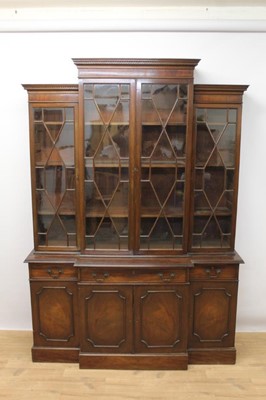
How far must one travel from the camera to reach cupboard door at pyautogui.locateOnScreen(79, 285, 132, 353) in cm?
270

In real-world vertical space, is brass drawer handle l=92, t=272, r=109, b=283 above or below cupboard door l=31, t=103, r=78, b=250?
below

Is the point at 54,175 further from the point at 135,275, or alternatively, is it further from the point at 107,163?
the point at 135,275

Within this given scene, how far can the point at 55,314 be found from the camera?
111 inches

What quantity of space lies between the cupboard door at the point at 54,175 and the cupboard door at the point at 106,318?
44cm

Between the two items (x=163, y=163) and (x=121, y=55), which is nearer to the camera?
(x=163, y=163)

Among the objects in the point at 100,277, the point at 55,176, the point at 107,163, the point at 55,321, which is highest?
the point at 107,163

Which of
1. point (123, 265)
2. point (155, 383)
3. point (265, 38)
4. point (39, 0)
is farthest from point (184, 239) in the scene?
point (39, 0)

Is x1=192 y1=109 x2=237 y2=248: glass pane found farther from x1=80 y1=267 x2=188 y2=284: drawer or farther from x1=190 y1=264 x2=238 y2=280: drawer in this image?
x1=80 y1=267 x2=188 y2=284: drawer

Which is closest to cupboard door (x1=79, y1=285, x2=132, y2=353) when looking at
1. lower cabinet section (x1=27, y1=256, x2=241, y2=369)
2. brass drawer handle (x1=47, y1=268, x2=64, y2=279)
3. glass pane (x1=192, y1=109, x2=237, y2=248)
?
lower cabinet section (x1=27, y1=256, x2=241, y2=369)

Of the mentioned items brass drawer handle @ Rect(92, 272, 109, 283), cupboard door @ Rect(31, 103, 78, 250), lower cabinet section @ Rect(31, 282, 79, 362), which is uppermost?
cupboard door @ Rect(31, 103, 78, 250)

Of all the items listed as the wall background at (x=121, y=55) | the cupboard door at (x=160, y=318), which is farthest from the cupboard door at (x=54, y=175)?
the cupboard door at (x=160, y=318)

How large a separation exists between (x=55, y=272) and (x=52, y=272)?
0.08ft

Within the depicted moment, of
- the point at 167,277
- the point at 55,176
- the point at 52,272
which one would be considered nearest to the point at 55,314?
the point at 52,272

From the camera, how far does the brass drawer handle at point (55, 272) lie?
2754mm
